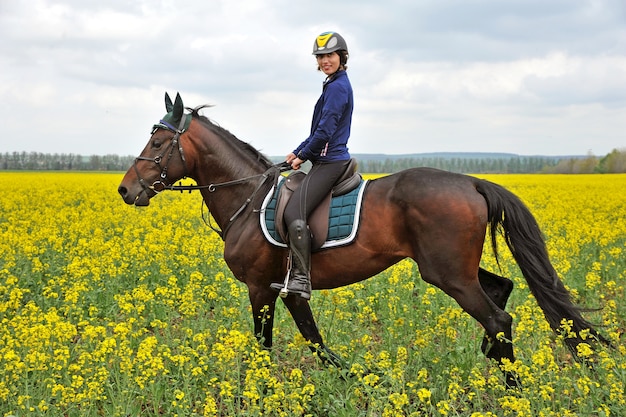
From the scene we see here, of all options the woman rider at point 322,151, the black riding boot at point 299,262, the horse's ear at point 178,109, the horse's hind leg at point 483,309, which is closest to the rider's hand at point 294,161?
the woman rider at point 322,151

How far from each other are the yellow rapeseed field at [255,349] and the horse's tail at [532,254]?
0.73ft

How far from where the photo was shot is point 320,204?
5074mm

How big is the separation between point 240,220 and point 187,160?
0.81m

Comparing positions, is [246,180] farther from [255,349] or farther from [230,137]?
[255,349]

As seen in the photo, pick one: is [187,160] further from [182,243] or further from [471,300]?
[182,243]

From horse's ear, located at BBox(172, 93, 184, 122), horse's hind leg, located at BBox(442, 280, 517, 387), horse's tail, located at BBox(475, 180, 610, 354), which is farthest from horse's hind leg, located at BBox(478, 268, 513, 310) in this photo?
horse's ear, located at BBox(172, 93, 184, 122)

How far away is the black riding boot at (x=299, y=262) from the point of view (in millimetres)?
4812

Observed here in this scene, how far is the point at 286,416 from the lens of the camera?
4148 millimetres

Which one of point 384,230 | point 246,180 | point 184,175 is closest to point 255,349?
point 384,230

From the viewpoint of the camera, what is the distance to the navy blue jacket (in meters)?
4.81

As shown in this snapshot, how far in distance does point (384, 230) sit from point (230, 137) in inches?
76.0

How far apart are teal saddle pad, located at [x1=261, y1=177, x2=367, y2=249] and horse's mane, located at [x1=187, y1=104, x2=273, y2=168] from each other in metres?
0.72

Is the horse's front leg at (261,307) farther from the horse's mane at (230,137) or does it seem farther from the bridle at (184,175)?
the horse's mane at (230,137)

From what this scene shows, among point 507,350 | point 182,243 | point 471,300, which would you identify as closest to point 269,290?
point 471,300
